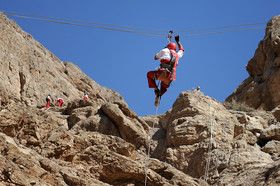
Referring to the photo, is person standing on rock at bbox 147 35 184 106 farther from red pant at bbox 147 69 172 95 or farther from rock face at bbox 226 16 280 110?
rock face at bbox 226 16 280 110

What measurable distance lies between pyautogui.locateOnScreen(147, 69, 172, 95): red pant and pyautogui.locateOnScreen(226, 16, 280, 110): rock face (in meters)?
19.9

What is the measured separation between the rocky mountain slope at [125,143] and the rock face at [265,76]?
6.64 meters

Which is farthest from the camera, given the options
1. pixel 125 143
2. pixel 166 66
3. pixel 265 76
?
pixel 265 76

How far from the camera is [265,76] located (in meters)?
34.9

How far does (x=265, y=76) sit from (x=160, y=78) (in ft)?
74.8

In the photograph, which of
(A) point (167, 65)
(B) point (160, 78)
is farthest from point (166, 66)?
(B) point (160, 78)

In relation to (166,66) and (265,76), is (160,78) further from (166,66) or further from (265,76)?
(265,76)

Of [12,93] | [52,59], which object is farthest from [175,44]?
[52,59]

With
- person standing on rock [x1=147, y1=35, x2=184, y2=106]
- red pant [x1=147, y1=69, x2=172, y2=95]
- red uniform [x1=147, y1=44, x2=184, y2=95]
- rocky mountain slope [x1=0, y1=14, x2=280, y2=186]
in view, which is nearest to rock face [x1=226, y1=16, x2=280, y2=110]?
rocky mountain slope [x1=0, y1=14, x2=280, y2=186]

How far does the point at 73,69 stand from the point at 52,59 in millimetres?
4483

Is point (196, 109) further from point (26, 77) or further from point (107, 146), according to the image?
point (26, 77)

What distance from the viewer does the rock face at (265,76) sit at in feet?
110

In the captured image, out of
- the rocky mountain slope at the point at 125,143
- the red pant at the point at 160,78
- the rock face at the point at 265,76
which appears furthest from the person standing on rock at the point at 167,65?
the rock face at the point at 265,76

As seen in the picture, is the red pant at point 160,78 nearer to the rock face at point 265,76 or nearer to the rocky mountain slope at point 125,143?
the rocky mountain slope at point 125,143
